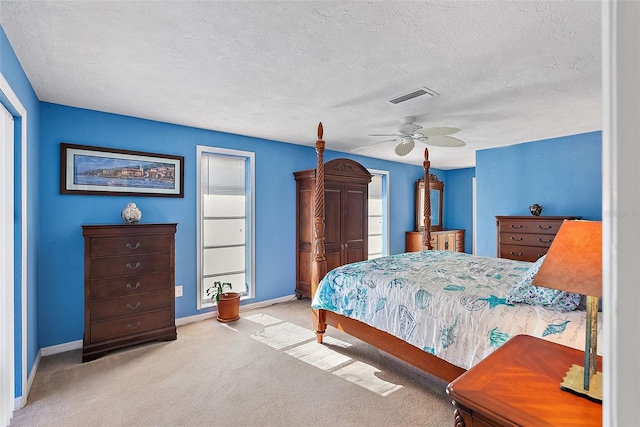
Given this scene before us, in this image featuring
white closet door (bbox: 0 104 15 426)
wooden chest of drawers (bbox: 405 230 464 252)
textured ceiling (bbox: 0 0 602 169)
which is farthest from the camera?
wooden chest of drawers (bbox: 405 230 464 252)

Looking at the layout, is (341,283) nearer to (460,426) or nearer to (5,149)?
(460,426)

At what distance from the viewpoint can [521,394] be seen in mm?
972

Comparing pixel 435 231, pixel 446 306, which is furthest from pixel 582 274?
pixel 435 231

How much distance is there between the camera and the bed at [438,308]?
1.79 m

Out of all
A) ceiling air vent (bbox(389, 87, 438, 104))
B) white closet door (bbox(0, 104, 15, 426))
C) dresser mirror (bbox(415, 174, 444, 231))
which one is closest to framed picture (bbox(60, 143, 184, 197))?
white closet door (bbox(0, 104, 15, 426))

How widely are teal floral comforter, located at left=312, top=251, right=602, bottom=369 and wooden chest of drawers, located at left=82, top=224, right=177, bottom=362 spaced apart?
5.08 feet

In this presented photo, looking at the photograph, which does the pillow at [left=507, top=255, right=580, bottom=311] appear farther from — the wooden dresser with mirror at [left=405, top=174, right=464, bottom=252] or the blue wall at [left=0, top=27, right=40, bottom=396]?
the wooden dresser with mirror at [left=405, top=174, right=464, bottom=252]

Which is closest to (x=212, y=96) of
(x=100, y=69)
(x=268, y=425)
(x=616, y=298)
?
(x=100, y=69)

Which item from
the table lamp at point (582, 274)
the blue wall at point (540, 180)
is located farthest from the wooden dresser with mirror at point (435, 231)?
the table lamp at point (582, 274)

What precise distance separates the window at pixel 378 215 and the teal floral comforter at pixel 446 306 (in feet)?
9.09

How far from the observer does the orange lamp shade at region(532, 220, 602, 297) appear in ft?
2.94

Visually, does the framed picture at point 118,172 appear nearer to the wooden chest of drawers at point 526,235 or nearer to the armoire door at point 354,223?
the armoire door at point 354,223

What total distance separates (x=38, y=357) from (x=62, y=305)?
0.45 m

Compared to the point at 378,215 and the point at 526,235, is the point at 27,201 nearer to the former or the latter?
the point at 378,215
